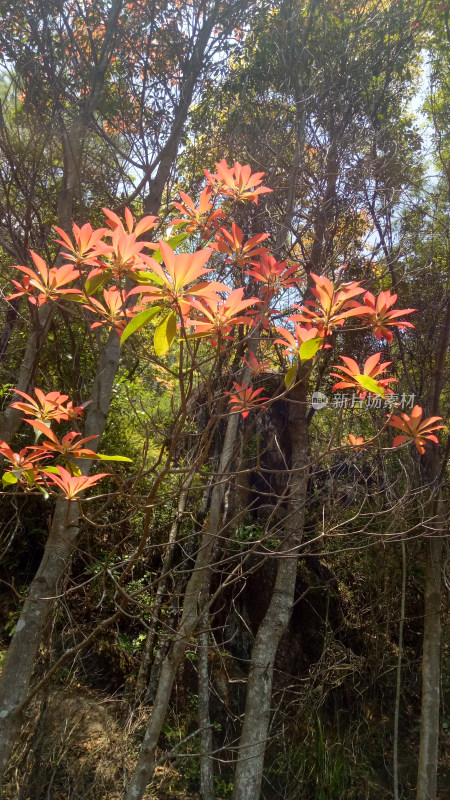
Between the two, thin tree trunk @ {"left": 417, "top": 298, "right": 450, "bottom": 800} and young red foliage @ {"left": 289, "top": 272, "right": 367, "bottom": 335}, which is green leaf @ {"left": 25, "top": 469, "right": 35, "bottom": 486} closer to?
young red foliage @ {"left": 289, "top": 272, "right": 367, "bottom": 335}

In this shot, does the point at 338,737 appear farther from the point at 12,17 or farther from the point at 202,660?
the point at 12,17

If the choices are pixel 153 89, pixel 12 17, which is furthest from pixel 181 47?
pixel 12 17

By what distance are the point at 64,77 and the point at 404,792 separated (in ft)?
17.3

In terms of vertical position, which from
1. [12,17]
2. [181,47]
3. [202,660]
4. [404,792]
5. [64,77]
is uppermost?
[181,47]

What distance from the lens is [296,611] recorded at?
4.37m

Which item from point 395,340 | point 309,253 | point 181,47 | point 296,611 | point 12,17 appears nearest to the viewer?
point 12,17

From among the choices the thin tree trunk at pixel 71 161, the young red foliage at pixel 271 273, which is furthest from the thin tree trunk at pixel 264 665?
the young red foliage at pixel 271 273

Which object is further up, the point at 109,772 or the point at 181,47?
the point at 181,47

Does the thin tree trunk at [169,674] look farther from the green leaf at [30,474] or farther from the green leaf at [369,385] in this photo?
the green leaf at [369,385]

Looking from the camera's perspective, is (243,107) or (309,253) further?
(309,253)

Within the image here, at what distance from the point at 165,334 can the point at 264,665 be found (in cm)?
281

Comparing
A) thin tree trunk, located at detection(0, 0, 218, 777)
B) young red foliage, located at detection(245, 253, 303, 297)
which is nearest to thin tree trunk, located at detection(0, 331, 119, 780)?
thin tree trunk, located at detection(0, 0, 218, 777)

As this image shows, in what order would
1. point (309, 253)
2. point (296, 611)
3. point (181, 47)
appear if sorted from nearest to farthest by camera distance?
1. point (181, 47)
2. point (309, 253)
3. point (296, 611)

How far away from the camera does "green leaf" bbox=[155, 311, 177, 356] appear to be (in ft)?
2.66
